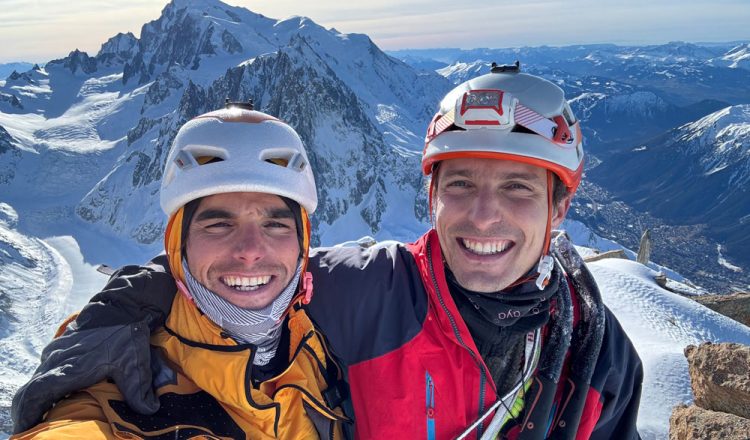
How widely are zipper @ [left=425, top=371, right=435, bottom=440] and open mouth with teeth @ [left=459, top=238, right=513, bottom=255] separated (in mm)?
1090

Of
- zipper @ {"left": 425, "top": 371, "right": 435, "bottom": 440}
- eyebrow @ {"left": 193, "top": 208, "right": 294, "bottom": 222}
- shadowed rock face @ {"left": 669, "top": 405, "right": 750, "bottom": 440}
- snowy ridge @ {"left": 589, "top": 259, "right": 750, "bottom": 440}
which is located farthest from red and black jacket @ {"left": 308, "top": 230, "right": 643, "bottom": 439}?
snowy ridge @ {"left": 589, "top": 259, "right": 750, "bottom": 440}

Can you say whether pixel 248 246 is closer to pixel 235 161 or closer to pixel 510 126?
pixel 235 161

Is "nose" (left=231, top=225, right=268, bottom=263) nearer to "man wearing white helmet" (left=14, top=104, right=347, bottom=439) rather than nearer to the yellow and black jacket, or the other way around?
"man wearing white helmet" (left=14, top=104, right=347, bottom=439)

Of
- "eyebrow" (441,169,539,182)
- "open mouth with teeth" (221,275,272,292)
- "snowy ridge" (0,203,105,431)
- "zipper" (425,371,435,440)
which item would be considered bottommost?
"snowy ridge" (0,203,105,431)

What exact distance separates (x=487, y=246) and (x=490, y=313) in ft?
1.88

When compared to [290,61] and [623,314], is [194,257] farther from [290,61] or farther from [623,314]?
[290,61]

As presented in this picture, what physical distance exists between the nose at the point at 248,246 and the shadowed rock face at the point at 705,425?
253 inches

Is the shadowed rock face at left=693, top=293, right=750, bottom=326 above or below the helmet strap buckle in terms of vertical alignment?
below

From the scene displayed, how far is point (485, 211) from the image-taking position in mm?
4051

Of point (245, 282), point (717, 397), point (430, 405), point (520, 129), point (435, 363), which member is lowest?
point (717, 397)

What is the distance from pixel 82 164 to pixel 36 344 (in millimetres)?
122486

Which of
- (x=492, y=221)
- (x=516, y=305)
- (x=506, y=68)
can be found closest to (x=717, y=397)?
(x=516, y=305)

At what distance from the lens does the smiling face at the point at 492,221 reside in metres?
4.09

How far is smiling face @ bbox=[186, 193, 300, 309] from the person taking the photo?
3.74 meters
